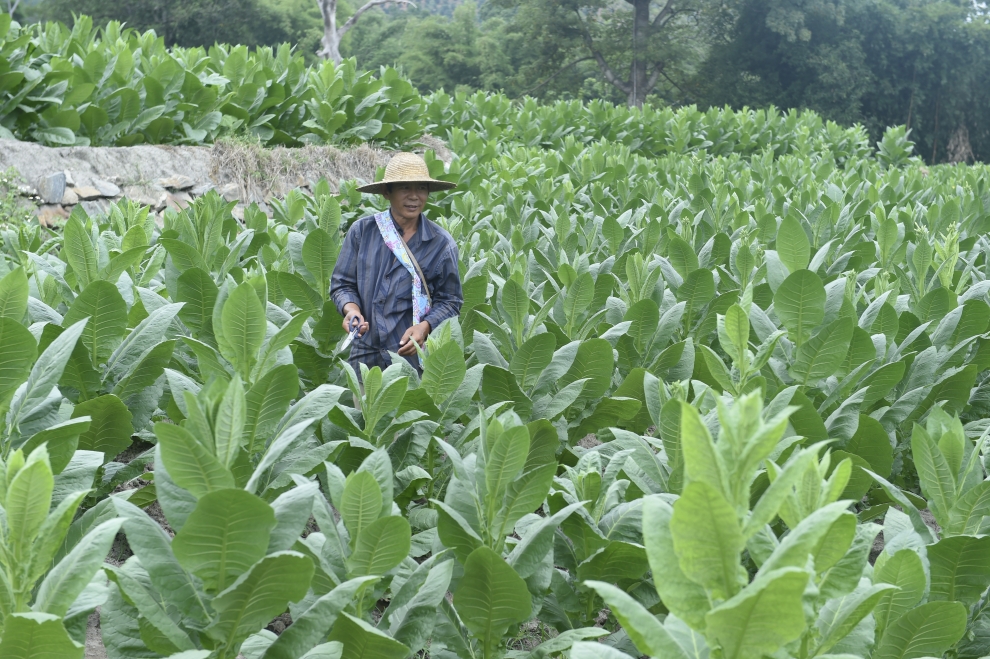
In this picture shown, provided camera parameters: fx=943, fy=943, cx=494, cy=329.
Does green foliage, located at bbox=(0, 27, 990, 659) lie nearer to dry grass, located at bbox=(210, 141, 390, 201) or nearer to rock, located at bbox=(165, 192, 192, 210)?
rock, located at bbox=(165, 192, 192, 210)

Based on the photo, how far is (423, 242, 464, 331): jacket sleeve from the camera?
4391 millimetres

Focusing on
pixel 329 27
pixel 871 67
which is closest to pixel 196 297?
pixel 329 27

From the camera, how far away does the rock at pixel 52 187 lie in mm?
8688

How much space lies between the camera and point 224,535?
1.74 m

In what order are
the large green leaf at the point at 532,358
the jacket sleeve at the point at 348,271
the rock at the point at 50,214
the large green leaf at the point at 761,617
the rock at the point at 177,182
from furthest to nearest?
the rock at the point at 177,182 → the rock at the point at 50,214 → the jacket sleeve at the point at 348,271 → the large green leaf at the point at 532,358 → the large green leaf at the point at 761,617

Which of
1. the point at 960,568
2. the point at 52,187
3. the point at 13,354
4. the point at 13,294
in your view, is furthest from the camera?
the point at 52,187

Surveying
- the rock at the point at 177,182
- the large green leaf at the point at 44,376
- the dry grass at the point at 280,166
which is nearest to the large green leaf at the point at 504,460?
the large green leaf at the point at 44,376

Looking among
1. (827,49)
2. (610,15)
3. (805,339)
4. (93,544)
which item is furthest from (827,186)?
(610,15)

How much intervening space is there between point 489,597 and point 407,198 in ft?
8.88

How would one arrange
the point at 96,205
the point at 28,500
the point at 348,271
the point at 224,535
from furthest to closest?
the point at 96,205, the point at 348,271, the point at 224,535, the point at 28,500

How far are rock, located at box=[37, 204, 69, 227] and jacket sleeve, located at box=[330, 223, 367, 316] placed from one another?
516 centimetres

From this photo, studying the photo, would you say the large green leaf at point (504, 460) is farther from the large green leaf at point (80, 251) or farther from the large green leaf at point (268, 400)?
the large green leaf at point (80, 251)

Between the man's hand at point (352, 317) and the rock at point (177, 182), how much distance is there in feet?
20.2

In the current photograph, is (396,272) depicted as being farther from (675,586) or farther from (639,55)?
(639,55)
